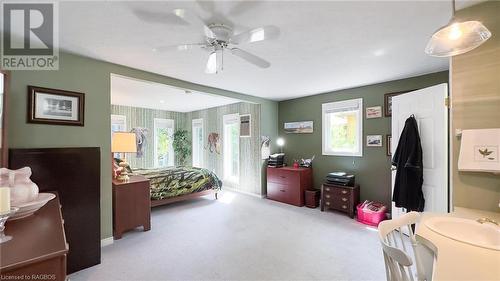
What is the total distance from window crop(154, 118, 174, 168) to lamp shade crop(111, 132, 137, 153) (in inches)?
143

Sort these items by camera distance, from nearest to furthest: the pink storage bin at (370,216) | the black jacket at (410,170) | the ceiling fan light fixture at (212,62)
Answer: the ceiling fan light fixture at (212,62), the black jacket at (410,170), the pink storage bin at (370,216)

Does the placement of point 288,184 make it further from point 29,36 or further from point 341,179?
point 29,36

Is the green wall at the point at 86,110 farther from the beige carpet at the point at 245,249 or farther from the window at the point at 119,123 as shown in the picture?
the window at the point at 119,123

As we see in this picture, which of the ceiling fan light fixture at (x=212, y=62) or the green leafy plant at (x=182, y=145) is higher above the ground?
the ceiling fan light fixture at (x=212, y=62)

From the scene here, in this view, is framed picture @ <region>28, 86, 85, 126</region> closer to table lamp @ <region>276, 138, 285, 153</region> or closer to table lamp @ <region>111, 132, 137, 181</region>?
table lamp @ <region>111, 132, 137, 181</region>

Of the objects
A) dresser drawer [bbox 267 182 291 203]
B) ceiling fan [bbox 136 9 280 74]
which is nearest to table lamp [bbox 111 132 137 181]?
ceiling fan [bbox 136 9 280 74]

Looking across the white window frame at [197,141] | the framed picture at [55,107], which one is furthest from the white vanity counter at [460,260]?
the white window frame at [197,141]

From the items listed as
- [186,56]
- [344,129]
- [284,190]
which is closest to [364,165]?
[344,129]

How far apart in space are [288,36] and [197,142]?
5.46 metres

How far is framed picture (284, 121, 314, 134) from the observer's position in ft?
15.1

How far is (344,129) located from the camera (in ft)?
13.6

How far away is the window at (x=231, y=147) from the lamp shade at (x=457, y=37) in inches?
175

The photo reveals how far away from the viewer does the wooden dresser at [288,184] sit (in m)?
4.25

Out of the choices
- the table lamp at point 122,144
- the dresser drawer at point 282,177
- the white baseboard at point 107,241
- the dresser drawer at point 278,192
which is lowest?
the white baseboard at point 107,241
